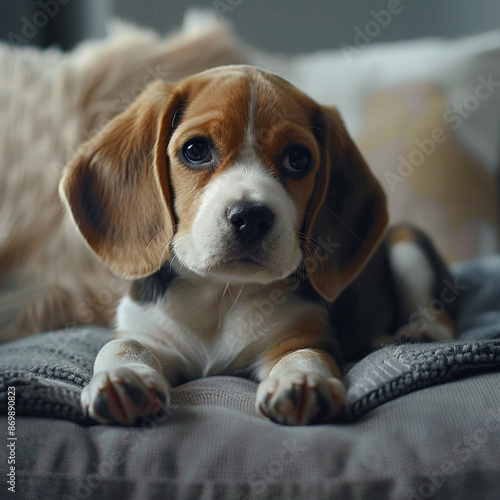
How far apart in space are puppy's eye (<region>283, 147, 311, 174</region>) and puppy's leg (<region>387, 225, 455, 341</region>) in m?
0.64

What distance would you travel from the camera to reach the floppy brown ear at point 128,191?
1.47m

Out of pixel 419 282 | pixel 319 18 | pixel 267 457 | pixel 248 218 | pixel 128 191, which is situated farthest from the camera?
pixel 319 18

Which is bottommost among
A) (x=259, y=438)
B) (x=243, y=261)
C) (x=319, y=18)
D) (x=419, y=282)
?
(x=419, y=282)

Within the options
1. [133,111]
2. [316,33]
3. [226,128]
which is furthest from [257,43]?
[226,128]

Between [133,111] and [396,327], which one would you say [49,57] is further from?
[396,327]

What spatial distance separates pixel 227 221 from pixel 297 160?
0.98 ft

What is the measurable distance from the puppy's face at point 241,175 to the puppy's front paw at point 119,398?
333 mm

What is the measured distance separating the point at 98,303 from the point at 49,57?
3.58 ft

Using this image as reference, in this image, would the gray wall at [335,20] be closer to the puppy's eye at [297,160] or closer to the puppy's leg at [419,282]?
the puppy's leg at [419,282]

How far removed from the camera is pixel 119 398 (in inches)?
43.3

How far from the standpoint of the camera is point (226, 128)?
1371 mm

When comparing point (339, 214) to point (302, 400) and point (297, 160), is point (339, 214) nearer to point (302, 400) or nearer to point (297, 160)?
point (297, 160)

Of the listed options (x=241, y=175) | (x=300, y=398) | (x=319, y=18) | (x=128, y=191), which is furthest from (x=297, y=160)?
(x=319, y=18)

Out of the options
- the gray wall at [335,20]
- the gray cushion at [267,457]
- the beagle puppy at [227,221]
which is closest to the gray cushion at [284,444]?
the gray cushion at [267,457]
